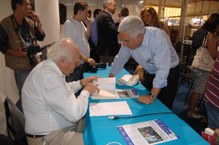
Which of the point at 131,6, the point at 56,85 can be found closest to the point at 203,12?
the point at 131,6

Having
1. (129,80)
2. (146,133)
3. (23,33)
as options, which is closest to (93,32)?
(23,33)

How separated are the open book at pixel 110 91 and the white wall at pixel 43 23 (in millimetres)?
1633

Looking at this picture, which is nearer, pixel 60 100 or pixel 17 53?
pixel 60 100

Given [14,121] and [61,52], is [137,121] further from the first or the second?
[14,121]

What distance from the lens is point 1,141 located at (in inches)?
51.6

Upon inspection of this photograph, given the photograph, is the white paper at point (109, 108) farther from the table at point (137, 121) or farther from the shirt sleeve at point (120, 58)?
the shirt sleeve at point (120, 58)

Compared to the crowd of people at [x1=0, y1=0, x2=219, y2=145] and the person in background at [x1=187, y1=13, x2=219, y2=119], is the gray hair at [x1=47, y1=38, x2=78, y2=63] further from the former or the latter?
the person in background at [x1=187, y1=13, x2=219, y2=119]

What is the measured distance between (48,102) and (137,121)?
1.77 feet

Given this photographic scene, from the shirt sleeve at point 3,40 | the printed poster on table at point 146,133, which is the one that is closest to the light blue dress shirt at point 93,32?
the shirt sleeve at point 3,40

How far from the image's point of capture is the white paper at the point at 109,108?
49.4 inches

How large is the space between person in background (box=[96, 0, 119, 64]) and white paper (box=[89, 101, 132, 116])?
1.96 meters

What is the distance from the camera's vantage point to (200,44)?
2643mm

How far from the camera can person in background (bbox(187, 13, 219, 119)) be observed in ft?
7.62

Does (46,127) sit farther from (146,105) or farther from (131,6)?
(131,6)
